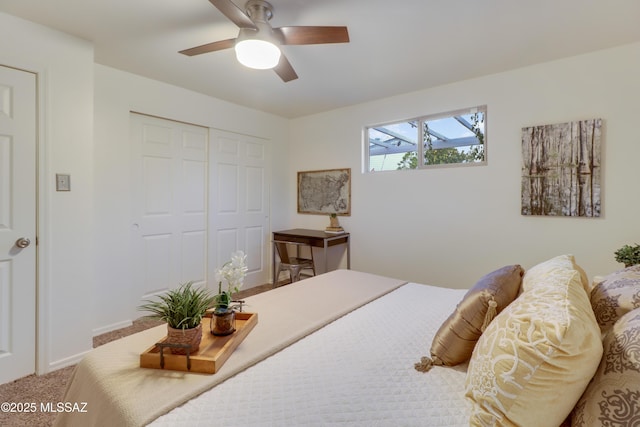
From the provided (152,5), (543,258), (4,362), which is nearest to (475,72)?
(543,258)

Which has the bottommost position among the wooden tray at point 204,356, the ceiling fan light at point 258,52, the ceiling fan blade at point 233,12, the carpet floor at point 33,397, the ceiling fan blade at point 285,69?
the carpet floor at point 33,397

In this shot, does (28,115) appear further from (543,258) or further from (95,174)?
(543,258)

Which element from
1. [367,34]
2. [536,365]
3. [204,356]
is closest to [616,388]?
[536,365]

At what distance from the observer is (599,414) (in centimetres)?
68

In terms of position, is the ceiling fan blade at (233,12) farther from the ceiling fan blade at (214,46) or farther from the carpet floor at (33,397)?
the carpet floor at (33,397)

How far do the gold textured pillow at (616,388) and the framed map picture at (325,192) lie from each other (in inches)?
122

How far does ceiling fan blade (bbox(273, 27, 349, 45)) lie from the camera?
1.71 m

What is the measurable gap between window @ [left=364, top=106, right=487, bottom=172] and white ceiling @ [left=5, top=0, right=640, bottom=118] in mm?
414

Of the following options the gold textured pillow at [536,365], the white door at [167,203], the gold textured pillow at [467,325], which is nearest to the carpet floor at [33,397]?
the white door at [167,203]

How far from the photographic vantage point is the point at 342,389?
98 cm

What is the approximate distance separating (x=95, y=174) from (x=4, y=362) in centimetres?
148

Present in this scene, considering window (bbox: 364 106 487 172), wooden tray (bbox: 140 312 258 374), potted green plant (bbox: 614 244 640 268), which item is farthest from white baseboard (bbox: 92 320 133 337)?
potted green plant (bbox: 614 244 640 268)

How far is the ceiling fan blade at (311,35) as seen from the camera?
1.71 m

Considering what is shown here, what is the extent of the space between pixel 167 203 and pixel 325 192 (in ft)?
6.24
